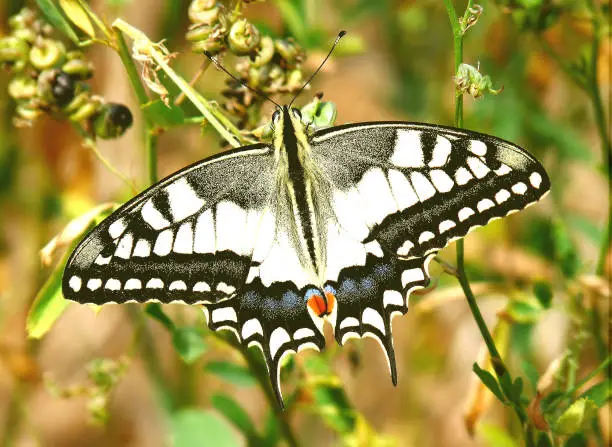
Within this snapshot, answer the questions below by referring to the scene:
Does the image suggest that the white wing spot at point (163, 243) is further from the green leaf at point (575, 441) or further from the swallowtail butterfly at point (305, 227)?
the green leaf at point (575, 441)

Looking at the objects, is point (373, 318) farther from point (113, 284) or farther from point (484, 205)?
point (113, 284)

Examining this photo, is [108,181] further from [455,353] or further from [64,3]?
[64,3]

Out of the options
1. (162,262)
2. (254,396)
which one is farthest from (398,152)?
(254,396)

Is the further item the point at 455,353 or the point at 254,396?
the point at 254,396

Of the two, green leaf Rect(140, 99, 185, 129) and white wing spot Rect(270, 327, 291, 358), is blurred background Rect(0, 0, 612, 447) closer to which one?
green leaf Rect(140, 99, 185, 129)

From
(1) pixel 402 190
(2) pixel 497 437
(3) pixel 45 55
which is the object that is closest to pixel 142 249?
(3) pixel 45 55

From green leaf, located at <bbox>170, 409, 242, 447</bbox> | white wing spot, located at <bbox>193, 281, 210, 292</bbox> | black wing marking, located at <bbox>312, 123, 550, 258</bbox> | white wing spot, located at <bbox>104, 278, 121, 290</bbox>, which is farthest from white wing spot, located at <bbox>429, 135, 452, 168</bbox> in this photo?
green leaf, located at <bbox>170, 409, 242, 447</bbox>
